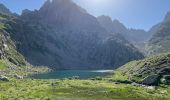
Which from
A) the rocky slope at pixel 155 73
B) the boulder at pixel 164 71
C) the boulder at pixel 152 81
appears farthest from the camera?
the boulder at pixel 164 71

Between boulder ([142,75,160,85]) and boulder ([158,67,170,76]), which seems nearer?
boulder ([142,75,160,85])

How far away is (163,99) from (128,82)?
5382 centimetres

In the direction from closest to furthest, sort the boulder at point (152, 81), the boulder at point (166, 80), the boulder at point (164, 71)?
the boulder at point (152, 81), the boulder at point (166, 80), the boulder at point (164, 71)

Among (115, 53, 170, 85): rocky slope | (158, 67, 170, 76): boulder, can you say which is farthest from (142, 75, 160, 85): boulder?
(158, 67, 170, 76): boulder

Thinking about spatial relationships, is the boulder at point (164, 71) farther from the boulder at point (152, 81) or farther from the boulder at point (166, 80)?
the boulder at point (152, 81)

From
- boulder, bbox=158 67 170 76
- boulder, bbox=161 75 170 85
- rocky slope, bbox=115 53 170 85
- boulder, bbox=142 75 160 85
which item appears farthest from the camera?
boulder, bbox=158 67 170 76

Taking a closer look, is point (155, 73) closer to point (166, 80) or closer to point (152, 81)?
point (166, 80)

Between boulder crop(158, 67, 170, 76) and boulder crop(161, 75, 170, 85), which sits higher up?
boulder crop(158, 67, 170, 76)

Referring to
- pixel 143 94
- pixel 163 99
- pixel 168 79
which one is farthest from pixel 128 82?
pixel 163 99

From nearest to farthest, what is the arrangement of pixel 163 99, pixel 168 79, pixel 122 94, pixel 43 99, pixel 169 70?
pixel 43 99, pixel 163 99, pixel 122 94, pixel 168 79, pixel 169 70

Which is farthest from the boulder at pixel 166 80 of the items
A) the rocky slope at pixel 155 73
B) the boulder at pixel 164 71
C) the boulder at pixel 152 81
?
the boulder at pixel 164 71

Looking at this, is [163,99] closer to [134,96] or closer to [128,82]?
[134,96]

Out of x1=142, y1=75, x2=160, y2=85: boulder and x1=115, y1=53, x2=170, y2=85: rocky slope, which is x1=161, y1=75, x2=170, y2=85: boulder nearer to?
x1=115, y1=53, x2=170, y2=85: rocky slope

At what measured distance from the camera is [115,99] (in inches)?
3423
